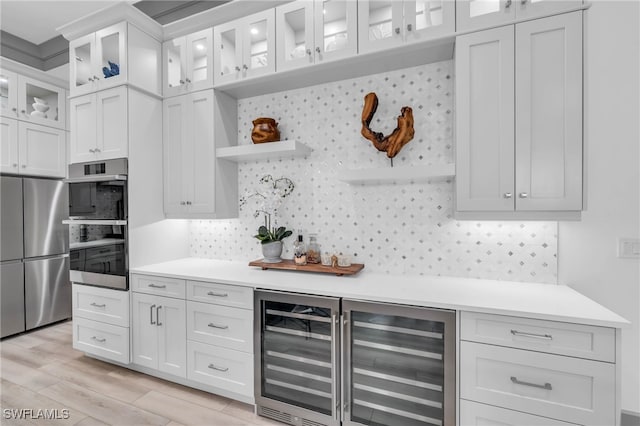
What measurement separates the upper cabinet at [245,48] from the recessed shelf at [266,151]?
1.78 feet

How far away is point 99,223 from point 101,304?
0.71 metres

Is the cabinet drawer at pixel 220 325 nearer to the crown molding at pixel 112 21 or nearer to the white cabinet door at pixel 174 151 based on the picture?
the white cabinet door at pixel 174 151

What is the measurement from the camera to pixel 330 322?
69.2 inches

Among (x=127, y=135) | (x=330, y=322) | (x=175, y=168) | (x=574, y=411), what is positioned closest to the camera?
(x=574, y=411)

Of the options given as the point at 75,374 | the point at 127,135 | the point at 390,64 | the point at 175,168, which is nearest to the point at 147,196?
the point at 175,168

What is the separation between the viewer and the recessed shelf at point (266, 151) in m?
2.24

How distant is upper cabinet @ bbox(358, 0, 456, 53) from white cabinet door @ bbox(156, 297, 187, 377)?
7.49 feet

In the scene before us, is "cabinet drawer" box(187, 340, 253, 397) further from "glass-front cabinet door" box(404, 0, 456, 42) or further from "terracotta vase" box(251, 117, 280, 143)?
"glass-front cabinet door" box(404, 0, 456, 42)

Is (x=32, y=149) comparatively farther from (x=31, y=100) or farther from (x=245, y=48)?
(x=245, y=48)

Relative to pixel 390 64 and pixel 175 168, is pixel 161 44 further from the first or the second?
pixel 390 64

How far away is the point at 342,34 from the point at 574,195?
1.71 m

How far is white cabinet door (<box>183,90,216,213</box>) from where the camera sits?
248cm

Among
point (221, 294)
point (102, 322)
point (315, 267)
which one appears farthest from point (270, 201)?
point (102, 322)

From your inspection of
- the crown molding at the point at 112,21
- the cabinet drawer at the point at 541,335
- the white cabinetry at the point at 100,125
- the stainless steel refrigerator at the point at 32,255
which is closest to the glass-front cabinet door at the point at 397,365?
the cabinet drawer at the point at 541,335
